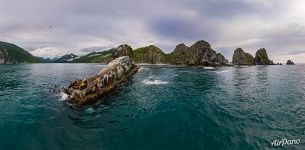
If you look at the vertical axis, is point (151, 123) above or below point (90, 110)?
below

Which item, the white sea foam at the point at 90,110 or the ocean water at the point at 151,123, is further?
the white sea foam at the point at 90,110

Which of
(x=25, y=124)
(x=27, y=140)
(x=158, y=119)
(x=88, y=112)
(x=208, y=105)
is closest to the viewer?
(x=27, y=140)

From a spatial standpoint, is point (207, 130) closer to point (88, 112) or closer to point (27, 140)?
point (88, 112)

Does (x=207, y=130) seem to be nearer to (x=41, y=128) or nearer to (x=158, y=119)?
(x=158, y=119)

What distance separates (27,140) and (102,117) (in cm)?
949

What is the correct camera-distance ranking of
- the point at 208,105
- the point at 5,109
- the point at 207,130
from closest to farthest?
the point at 207,130
the point at 5,109
the point at 208,105

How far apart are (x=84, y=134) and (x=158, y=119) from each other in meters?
9.99

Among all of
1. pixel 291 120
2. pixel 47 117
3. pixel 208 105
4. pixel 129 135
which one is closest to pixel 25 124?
pixel 47 117

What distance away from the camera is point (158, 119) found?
3022cm

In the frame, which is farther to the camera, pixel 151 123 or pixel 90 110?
pixel 90 110

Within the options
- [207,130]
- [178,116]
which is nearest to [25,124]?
[178,116]

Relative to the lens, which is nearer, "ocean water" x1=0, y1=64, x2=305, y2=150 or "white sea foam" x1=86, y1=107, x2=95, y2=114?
"ocean water" x1=0, y1=64, x2=305, y2=150

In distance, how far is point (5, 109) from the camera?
35406 millimetres

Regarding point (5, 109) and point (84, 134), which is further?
point (5, 109)
